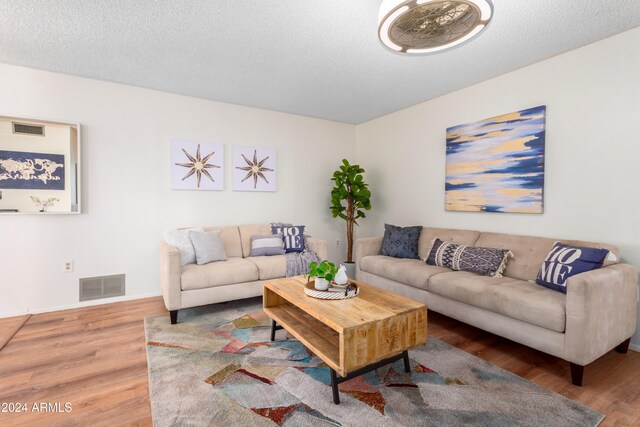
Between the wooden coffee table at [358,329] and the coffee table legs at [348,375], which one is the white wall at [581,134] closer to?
the wooden coffee table at [358,329]

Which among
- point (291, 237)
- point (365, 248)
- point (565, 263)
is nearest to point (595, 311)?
point (565, 263)

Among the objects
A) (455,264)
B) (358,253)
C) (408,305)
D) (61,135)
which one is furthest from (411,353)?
(61,135)

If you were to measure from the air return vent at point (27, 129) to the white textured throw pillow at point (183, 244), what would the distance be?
5.29ft

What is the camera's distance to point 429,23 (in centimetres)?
181

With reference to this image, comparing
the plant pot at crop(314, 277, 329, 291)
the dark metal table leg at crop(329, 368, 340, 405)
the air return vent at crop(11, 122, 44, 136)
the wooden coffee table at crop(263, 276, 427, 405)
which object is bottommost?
the dark metal table leg at crop(329, 368, 340, 405)

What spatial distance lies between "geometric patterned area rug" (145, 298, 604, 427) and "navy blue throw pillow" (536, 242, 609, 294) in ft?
2.60

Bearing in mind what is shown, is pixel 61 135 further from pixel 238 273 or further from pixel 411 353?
pixel 411 353

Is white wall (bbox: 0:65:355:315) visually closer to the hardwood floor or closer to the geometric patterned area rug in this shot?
the hardwood floor

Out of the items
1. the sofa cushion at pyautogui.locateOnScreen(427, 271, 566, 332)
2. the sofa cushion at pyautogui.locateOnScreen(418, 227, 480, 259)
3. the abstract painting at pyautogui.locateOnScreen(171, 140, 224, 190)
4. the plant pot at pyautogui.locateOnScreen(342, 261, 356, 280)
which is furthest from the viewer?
the plant pot at pyautogui.locateOnScreen(342, 261, 356, 280)

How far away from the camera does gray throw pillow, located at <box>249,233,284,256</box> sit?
3.74 metres

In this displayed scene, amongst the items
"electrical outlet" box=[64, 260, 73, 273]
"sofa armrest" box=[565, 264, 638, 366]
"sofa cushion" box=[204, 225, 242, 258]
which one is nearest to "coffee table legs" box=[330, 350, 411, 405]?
"sofa armrest" box=[565, 264, 638, 366]

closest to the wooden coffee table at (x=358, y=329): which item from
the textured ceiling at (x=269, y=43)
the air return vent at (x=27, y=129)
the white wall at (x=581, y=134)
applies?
the white wall at (x=581, y=134)

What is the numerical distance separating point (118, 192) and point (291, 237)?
207 centimetres

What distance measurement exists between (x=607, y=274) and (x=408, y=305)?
52.3 inches
